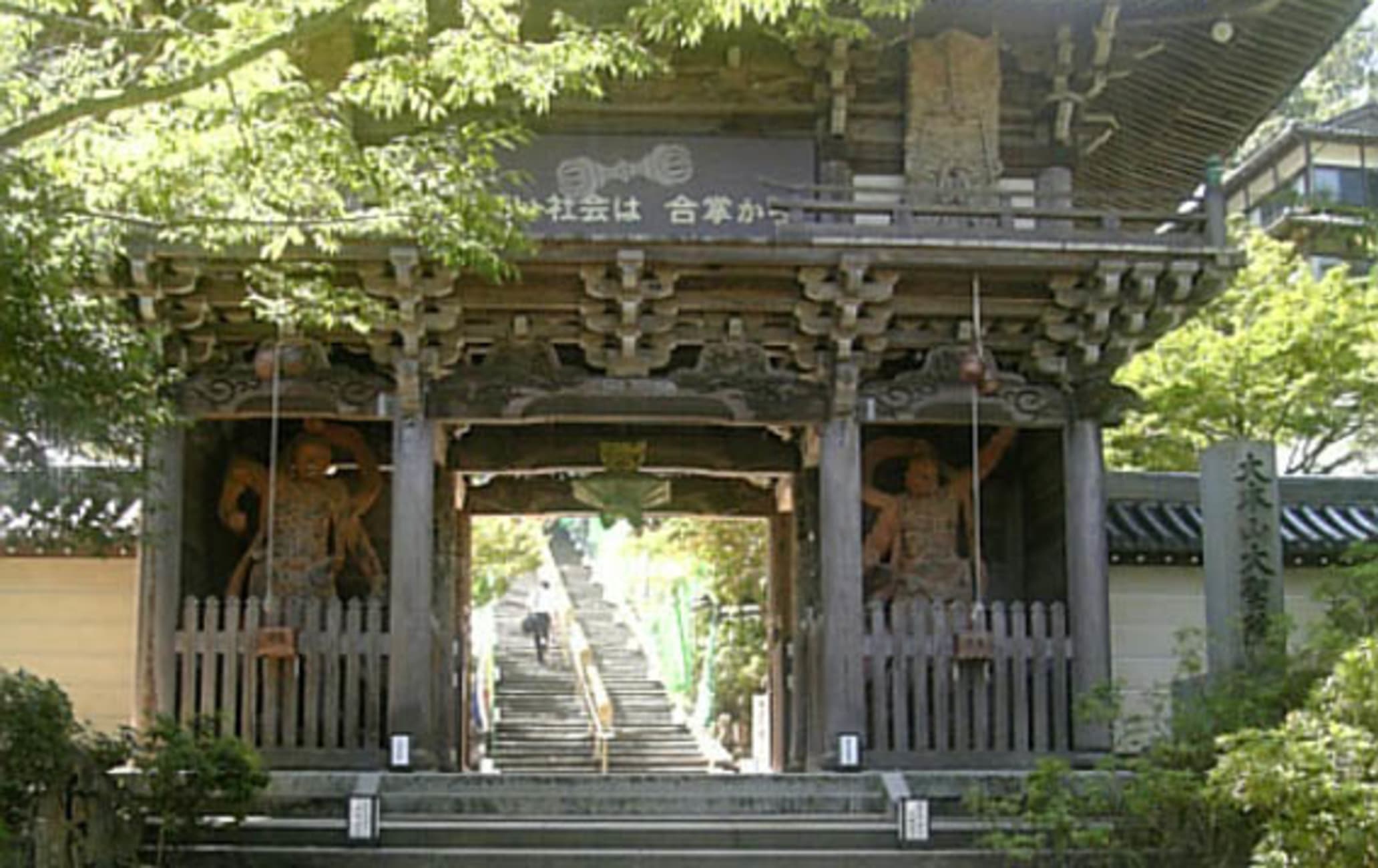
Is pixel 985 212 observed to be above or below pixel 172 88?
above

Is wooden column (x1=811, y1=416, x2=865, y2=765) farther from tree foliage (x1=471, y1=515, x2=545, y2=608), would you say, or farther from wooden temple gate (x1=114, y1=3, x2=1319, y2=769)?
tree foliage (x1=471, y1=515, x2=545, y2=608)

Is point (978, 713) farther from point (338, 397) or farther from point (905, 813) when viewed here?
point (338, 397)

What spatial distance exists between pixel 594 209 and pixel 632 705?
17265 mm

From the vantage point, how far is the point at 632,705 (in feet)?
98.2

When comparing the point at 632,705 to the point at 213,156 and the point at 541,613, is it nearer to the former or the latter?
the point at 541,613

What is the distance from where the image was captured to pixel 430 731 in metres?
13.6

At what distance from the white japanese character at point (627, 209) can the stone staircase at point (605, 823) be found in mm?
4260

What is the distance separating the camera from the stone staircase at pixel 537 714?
1019 inches

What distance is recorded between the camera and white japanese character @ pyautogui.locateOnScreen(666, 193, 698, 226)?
543 inches

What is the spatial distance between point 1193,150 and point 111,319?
35.9 ft

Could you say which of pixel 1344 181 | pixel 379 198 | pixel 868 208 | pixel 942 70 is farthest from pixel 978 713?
pixel 1344 181

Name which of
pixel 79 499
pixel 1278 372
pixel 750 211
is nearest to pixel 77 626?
pixel 79 499

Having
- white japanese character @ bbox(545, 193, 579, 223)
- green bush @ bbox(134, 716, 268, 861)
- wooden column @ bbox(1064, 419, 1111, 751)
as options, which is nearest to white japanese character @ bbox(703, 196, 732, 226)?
white japanese character @ bbox(545, 193, 579, 223)

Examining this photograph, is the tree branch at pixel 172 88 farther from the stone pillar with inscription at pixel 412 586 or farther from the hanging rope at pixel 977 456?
the hanging rope at pixel 977 456
